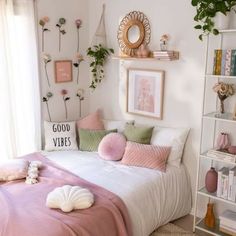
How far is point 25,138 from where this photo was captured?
3273 millimetres

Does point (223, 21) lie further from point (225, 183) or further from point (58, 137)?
point (58, 137)

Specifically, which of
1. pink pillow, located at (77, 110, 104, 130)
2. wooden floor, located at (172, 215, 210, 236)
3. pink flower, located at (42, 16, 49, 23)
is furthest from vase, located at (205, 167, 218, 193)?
pink flower, located at (42, 16, 49, 23)

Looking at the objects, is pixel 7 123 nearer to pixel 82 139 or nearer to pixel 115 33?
pixel 82 139

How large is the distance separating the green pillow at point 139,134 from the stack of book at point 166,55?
0.74 metres

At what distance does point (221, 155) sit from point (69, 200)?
4.37 feet

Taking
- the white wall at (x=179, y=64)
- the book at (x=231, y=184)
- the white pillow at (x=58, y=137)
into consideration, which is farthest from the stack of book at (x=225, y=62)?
the white pillow at (x=58, y=137)

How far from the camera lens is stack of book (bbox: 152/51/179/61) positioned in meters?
2.86

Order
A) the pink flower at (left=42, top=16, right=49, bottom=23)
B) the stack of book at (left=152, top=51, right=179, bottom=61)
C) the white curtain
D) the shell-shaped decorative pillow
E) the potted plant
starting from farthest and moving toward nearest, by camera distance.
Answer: the pink flower at (left=42, top=16, right=49, bottom=23), the white curtain, the stack of book at (left=152, top=51, right=179, bottom=61), the potted plant, the shell-shaped decorative pillow

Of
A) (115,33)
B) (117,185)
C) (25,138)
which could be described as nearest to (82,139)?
(25,138)

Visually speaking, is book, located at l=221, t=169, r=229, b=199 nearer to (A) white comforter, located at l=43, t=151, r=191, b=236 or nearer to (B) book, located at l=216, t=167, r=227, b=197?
(B) book, located at l=216, t=167, r=227, b=197

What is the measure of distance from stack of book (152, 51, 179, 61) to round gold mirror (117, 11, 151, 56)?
12.0 inches

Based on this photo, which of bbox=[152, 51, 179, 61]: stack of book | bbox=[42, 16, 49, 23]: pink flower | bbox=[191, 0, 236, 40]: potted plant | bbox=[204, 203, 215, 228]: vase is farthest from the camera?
bbox=[42, 16, 49, 23]: pink flower

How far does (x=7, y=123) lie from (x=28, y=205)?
1.22 meters

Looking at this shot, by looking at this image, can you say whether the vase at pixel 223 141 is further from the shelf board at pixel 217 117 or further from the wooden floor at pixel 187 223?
the wooden floor at pixel 187 223
